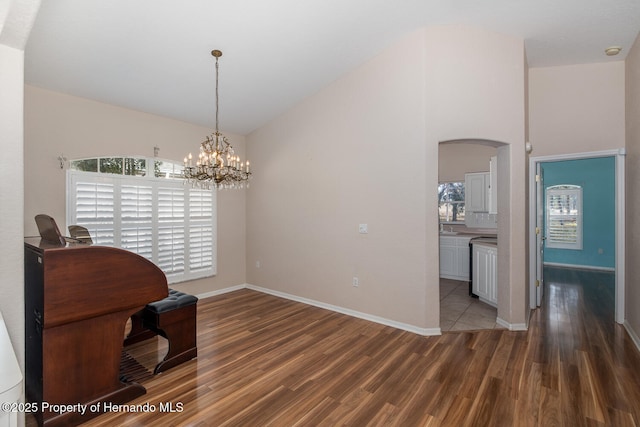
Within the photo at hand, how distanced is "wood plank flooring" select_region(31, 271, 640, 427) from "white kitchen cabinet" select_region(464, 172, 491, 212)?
2.60 meters

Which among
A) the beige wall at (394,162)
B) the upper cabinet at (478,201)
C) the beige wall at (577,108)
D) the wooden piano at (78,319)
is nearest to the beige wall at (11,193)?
the wooden piano at (78,319)

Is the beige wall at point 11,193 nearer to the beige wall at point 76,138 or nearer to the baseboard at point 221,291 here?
the beige wall at point 76,138

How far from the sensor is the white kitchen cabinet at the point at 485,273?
425 centimetres

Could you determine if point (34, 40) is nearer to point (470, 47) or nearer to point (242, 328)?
point (242, 328)

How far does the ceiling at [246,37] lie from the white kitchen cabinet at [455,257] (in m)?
3.15

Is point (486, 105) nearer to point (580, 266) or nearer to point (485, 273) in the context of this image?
point (485, 273)

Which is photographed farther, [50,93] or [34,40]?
[50,93]

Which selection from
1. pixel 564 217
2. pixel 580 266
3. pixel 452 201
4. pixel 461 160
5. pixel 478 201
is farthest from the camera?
pixel 564 217

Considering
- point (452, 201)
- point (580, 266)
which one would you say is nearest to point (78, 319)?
point (452, 201)

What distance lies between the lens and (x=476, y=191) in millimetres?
6188

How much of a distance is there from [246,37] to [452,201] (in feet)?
18.0

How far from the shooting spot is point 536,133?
4.24m

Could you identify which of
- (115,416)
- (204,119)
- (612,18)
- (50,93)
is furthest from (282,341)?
(612,18)

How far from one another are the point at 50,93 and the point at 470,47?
191 inches
